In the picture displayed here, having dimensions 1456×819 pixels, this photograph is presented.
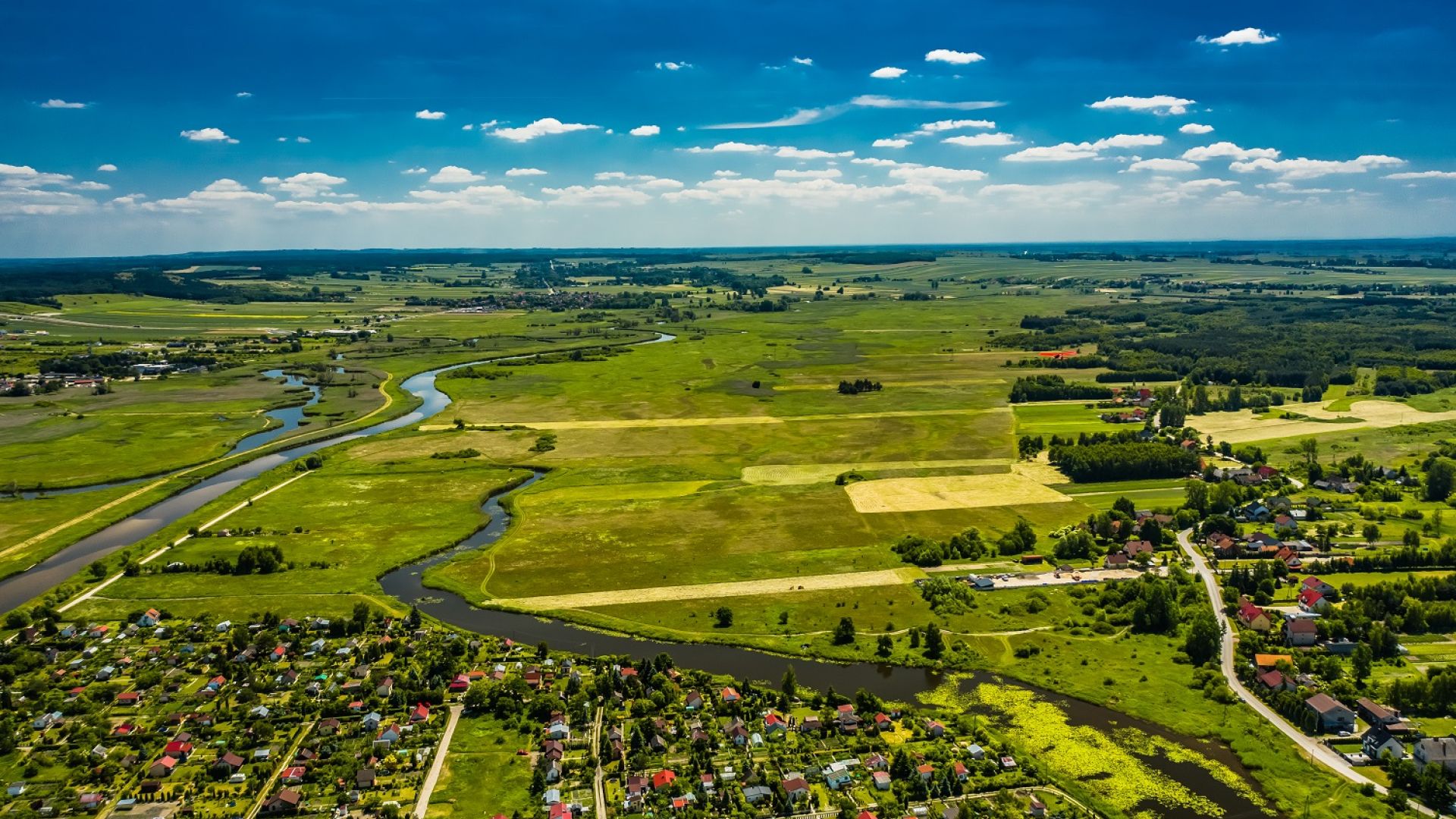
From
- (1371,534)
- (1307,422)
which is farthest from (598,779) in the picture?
(1307,422)

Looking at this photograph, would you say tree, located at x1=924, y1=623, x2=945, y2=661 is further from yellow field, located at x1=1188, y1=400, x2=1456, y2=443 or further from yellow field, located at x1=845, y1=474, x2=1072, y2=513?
yellow field, located at x1=1188, y1=400, x2=1456, y2=443

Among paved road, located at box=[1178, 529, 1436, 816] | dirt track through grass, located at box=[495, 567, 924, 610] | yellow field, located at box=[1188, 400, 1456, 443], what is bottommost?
paved road, located at box=[1178, 529, 1436, 816]

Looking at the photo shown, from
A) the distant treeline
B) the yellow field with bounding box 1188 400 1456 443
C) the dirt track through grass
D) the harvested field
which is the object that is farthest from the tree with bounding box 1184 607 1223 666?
the distant treeline

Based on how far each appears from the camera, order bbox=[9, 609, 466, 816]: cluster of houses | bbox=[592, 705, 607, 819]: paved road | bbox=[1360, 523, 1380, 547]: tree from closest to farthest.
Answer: bbox=[592, 705, 607, 819]: paved road, bbox=[9, 609, 466, 816]: cluster of houses, bbox=[1360, 523, 1380, 547]: tree

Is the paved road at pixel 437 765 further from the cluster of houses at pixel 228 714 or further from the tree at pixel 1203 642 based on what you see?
the tree at pixel 1203 642

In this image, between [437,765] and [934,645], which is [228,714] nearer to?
[437,765]

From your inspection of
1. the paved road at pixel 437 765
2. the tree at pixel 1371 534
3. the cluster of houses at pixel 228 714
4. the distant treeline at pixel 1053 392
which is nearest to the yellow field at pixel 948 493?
the tree at pixel 1371 534

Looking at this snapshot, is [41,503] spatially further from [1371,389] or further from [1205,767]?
[1371,389]

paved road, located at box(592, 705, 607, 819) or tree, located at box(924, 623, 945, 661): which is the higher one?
tree, located at box(924, 623, 945, 661)
